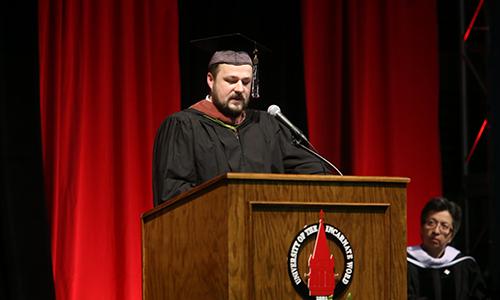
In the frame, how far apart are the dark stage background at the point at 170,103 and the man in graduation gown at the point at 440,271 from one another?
173mm

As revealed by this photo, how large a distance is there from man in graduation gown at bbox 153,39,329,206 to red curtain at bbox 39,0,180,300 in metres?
1.04

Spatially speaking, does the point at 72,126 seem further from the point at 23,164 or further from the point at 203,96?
the point at 203,96

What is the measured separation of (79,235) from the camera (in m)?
4.64

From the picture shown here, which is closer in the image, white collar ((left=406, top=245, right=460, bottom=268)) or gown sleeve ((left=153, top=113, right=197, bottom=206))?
gown sleeve ((left=153, top=113, right=197, bottom=206))

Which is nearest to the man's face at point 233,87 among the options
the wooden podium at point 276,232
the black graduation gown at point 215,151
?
the black graduation gown at point 215,151

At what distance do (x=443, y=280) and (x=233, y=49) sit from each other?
2188mm

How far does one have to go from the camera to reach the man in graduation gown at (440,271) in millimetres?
5102

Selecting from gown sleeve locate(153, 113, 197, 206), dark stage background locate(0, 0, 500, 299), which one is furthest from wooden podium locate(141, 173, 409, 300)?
dark stage background locate(0, 0, 500, 299)

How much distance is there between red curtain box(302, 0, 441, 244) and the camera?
5395 mm

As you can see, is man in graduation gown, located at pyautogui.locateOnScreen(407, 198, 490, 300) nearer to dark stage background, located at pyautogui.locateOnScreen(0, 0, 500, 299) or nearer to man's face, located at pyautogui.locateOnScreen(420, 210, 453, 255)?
man's face, located at pyautogui.locateOnScreen(420, 210, 453, 255)

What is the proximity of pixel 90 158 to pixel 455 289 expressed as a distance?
230cm

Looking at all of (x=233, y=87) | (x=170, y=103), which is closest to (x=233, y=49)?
(x=233, y=87)

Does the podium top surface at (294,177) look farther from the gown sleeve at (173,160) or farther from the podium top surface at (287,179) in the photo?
the gown sleeve at (173,160)

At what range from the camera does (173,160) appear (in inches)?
141
